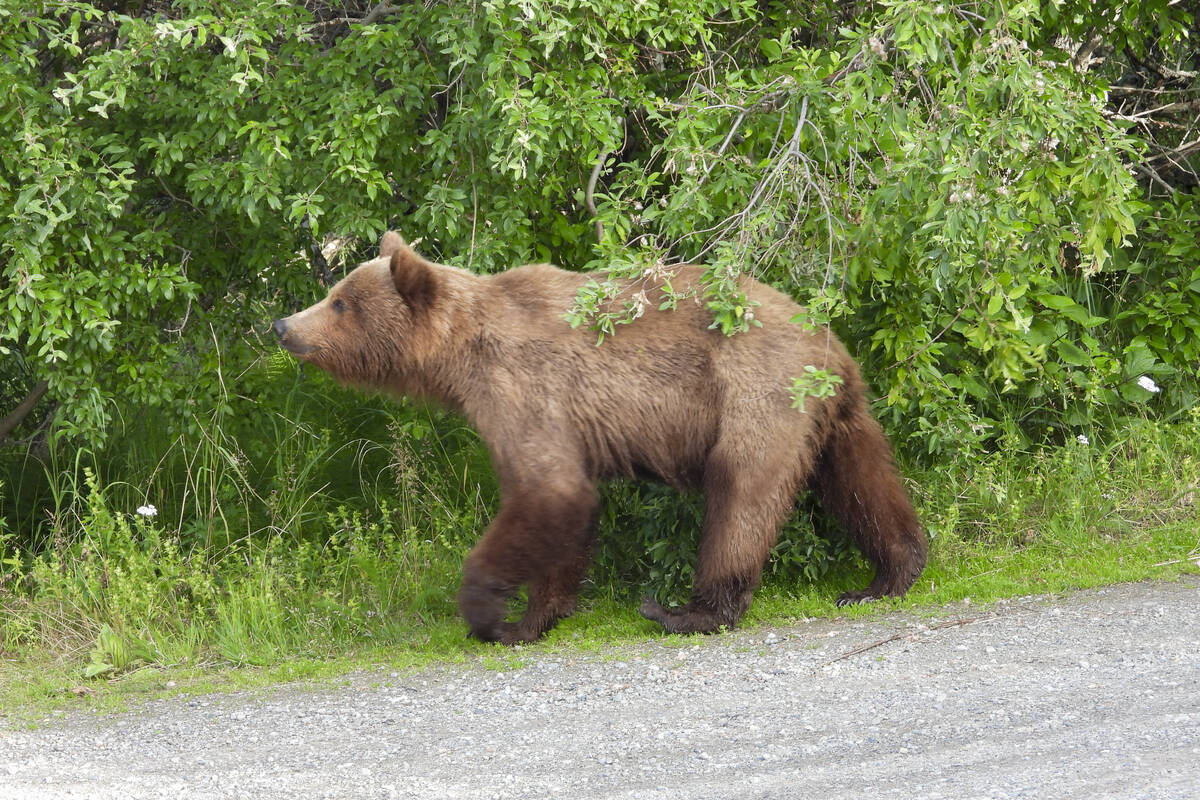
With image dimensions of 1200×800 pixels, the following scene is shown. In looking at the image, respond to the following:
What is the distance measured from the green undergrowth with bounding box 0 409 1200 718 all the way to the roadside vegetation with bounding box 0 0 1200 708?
0.09ft

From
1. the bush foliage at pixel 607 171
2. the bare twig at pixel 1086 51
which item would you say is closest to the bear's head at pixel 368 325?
the bush foliage at pixel 607 171

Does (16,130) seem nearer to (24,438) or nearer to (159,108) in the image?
(159,108)

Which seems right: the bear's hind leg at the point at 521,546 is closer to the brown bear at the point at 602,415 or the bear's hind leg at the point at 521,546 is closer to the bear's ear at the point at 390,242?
the brown bear at the point at 602,415

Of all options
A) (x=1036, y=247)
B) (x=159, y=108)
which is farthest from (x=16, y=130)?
(x=1036, y=247)

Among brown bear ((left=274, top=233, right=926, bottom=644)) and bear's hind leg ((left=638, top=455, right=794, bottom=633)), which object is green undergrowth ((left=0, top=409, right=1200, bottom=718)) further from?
brown bear ((left=274, top=233, right=926, bottom=644))

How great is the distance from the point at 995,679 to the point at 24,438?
7.37 metres

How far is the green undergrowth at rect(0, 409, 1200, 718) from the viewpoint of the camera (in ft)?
22.0

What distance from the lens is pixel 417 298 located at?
6680 millimetres

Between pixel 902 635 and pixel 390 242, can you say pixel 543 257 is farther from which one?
pixel 902 635

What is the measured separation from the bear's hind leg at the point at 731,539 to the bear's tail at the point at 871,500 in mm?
465

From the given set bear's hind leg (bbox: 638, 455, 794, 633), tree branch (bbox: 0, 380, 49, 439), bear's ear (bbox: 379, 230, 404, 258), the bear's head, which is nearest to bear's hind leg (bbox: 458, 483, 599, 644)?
bear's hind leg (bbox: 638, 455, 794, 633)

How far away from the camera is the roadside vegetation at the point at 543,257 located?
624 centimetres

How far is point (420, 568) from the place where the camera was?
25.2 feet

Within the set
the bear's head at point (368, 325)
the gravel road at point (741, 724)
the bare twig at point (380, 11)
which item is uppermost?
the bare twig at point (380, 11)
